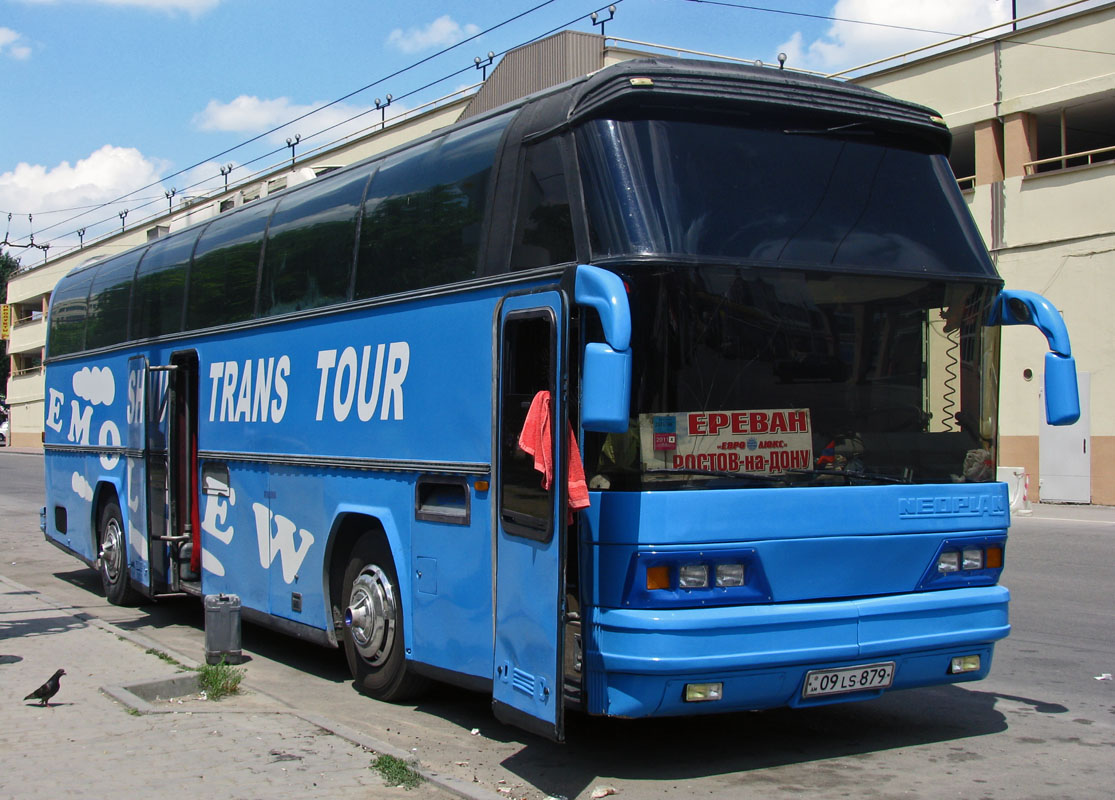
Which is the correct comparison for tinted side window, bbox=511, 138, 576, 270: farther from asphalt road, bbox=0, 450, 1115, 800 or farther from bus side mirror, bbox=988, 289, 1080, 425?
asphalt road, bbox=0, 450, 1115, 800

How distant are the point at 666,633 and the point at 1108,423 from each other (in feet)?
70.2

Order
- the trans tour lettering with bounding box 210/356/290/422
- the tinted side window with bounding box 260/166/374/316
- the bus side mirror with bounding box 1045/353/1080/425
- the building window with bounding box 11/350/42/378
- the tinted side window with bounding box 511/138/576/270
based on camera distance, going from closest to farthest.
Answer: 1. the tinted side window with bounding box 511/138/576/270
2. the bus side mirror with bounding box 1045/353/1080/425
3. the tinted side window with bounding box 260/166/374/316
4. the trans tour lettering with bounding box 210/356/290/422
5. the building window with bounding box 11/350/42/378

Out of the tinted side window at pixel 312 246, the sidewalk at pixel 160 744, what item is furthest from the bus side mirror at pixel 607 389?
the tinted side window at pixel 312 246

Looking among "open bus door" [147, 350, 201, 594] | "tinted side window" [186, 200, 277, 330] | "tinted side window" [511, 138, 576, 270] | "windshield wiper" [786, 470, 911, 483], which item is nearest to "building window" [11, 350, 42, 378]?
"open bus door" [147, 350, 201, 594]

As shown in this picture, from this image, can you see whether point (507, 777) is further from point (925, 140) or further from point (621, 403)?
point (925, 140)

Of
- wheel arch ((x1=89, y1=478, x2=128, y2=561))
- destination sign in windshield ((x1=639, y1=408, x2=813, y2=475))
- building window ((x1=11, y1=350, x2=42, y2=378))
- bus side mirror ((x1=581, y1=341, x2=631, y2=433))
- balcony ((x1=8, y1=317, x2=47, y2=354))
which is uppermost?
balcony ((x1=8, y1=317, x2=47, y2=354))

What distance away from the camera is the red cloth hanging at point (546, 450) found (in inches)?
216

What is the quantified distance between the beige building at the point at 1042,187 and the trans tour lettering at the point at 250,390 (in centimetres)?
1338

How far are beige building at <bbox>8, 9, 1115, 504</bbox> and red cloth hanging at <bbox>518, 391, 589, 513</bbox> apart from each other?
18.5 m

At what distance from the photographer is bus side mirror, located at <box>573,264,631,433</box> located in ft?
16.5

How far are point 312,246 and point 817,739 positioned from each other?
5.06m

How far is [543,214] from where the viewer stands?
6262mm

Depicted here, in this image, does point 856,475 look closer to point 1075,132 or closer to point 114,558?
point 114,558

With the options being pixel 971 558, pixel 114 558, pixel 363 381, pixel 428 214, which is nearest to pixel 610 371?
pixel 971 558
